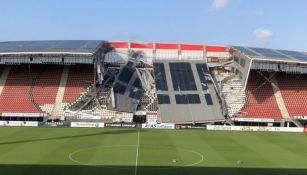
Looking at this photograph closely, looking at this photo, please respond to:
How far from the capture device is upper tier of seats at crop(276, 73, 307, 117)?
70.1 metres

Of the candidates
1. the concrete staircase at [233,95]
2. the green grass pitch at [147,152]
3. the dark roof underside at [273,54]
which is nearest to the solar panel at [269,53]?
the dark roof underside at [273,54]

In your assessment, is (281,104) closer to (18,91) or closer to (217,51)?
(217,51)

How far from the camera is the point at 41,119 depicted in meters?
66.3

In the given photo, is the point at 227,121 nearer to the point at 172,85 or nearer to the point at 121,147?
the point at 172,85

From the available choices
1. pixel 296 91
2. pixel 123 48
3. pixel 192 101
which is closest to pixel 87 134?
pixel 192 101

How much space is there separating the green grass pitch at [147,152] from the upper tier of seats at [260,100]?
1092cm

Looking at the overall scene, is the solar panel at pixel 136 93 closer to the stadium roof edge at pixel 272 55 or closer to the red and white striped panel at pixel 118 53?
the red and white striped panel at pixel 118 53

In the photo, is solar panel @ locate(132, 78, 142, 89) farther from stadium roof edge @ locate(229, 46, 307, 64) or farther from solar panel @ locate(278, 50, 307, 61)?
solar panel @ locate(278, 50, 307, 61)

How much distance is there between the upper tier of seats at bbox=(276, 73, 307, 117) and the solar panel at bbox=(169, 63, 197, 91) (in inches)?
569

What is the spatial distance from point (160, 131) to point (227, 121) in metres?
12.7

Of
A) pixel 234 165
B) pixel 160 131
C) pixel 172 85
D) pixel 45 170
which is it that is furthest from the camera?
pixel 172 85

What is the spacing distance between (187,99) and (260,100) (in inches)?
455

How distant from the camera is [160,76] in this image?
74625mm

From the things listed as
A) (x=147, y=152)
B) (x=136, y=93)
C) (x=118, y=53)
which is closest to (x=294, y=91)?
(x=136, y=93)
